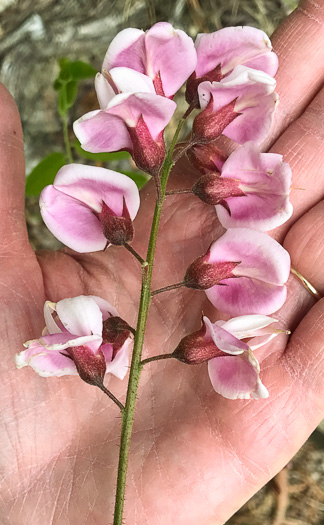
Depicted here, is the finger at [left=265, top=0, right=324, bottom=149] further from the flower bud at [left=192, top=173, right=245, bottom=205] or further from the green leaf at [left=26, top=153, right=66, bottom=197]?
the green leaf at [left=26, top=153, right=66, bottom=197]

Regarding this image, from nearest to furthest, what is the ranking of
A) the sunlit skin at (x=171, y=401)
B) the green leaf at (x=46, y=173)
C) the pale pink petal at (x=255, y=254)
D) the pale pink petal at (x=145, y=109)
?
1. the pale pink petal at (x=145, y=109)
2. the pale pink petal at (x=255, y=254)
3. the sunlit skin at (x=171, y=401)
4. the green leaf at (x=46, y=173)

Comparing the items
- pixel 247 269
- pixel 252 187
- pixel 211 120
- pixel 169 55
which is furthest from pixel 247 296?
pixel 169 55

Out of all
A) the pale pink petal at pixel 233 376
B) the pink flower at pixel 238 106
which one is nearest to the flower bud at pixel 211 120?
the pink flower at pixel 238 106

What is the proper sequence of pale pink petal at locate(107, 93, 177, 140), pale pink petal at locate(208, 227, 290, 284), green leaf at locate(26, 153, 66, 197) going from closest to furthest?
1. pale pink petal at locate(107, 93, 177, 140)
2. pale pink petal at locate(208, 227, 290, 284)
3. green leaf at locate(26, 153, 66, 197)

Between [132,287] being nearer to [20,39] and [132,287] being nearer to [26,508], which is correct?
[26,508]

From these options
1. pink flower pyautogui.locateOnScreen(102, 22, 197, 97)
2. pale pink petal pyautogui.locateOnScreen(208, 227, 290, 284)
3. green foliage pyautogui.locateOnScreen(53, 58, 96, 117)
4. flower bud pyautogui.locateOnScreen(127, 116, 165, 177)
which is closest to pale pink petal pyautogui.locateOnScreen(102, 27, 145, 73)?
pink flower pyautogui.locateOnScreen(102, 22, 197, 97)

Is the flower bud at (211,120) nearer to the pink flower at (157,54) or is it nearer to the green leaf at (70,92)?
the pink flower at (157,54)

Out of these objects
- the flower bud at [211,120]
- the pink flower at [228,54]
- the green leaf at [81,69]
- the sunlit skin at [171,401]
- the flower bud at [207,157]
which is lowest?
the sunlit skin at [171,401]

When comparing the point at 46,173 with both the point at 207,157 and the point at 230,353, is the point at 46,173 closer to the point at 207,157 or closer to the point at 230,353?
the point at 207,157
